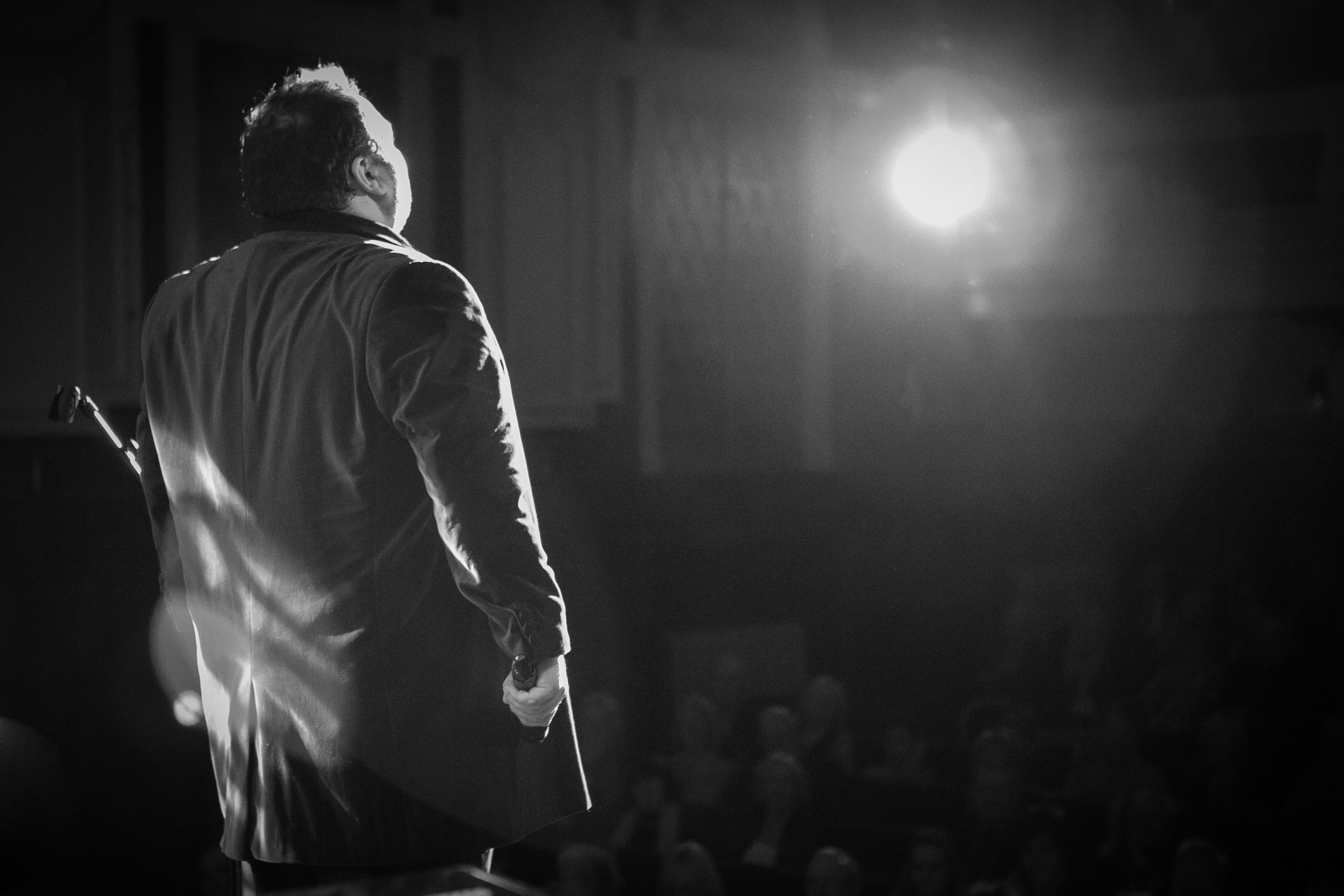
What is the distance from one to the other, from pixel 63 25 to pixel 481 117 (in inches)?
58.6

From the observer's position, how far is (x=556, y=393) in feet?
18.2

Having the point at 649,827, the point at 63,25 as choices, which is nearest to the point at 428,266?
the point at 63,25

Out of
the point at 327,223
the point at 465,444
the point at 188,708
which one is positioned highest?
the point at 327,223

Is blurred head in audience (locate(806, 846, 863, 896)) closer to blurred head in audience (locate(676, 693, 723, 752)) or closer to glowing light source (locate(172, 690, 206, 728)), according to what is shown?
blurred head in audience (locate(676, 693, 723, 752))

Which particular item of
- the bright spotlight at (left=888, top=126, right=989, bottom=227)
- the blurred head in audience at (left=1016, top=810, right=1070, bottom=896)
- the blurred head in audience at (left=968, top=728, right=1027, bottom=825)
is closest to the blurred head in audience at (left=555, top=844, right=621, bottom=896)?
the blurred head in audience at (left=968, top=728, right=1027, bottom=825)

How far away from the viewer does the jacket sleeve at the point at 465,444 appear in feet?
5.27

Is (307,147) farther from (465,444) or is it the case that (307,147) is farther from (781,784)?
(781,784)

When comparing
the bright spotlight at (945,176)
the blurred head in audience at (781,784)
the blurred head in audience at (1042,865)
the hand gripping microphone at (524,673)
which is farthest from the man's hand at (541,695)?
the bright spotlight at (945,176)

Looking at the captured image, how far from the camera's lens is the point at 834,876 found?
13.8 ft

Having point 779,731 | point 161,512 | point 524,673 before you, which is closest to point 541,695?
point 524,673

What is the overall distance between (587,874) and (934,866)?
3.55 ft

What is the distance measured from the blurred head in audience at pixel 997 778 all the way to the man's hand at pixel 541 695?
10.2 ft

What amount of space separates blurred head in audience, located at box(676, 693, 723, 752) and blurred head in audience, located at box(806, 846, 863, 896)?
1122 mm

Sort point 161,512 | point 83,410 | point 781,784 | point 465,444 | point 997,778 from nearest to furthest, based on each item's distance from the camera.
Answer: point 465,444 → point 161,512 → point 83,410 → point 997,778 → point 781,784
